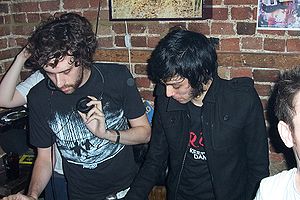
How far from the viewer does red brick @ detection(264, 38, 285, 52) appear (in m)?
2.02

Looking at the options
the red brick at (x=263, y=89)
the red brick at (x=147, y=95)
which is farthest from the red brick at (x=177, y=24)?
the red brick at (x=263, y=89)

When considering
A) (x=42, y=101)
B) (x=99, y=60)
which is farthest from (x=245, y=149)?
(x=99, y=60)

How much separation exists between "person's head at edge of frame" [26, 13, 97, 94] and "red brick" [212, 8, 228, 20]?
79cm

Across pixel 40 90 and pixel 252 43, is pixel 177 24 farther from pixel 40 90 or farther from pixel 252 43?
pixel 40 90

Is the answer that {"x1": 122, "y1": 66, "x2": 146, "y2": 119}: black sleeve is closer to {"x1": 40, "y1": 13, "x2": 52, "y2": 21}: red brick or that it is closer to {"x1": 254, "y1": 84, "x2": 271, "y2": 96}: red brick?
{"x1": 254, "y1": 84, "x2": 271, "y2": 96}: red brick

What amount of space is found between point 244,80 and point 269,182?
553 mm

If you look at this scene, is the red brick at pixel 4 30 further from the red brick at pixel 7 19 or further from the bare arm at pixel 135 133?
the bare arm at pixel 135 133

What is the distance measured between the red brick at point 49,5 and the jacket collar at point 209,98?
1274 millimetres

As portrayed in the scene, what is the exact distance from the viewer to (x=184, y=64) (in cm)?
152

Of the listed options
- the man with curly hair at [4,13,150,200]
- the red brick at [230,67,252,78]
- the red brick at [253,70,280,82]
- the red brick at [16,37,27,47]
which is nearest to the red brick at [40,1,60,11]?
the red brick at [16,37,27,47]

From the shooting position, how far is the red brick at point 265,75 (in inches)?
81.7

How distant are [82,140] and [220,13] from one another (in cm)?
105

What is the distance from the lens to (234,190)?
165 cm

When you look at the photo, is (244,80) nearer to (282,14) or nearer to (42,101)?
(282,14)
